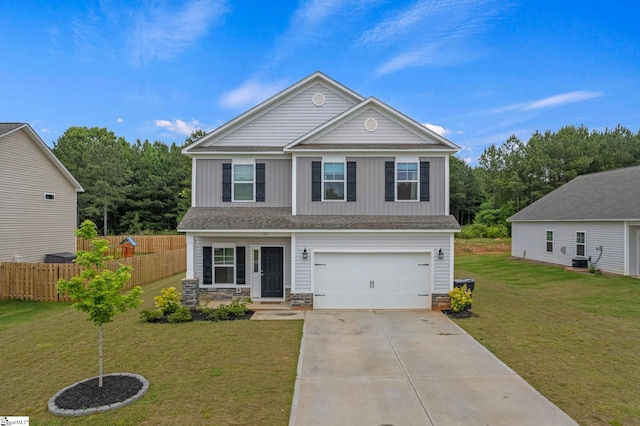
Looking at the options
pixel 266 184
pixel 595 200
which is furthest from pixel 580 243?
pixel 266 184

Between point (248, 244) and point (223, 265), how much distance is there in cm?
129

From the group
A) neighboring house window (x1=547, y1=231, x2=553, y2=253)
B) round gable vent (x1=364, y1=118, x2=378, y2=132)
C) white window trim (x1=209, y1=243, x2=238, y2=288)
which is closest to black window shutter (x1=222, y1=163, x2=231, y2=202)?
white window trim (x1=209, y1=243, x2=238, y2=288)

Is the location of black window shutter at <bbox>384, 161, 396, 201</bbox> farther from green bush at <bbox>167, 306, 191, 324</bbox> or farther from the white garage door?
green bush at <bbox>167, 306, 191, 324</bbox>

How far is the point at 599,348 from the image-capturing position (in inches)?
332

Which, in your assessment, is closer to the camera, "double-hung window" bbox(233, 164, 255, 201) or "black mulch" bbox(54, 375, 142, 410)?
"black mulch" bbox(54, 375, 142, 410)

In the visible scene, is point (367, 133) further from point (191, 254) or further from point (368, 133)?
point (191, 254)

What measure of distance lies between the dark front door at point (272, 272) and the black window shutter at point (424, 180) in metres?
5.78

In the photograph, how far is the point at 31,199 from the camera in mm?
17984

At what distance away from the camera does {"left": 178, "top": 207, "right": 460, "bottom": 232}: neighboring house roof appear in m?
12.2

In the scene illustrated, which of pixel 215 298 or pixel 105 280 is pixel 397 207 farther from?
pixel 105 280

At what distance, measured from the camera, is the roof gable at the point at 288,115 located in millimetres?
14248

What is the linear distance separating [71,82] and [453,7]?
21827 mm

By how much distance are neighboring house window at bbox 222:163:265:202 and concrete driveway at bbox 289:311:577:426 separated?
602 centimetres

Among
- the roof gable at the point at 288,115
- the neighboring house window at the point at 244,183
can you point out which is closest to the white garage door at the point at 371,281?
the neighboring house window at the point at 244,183
